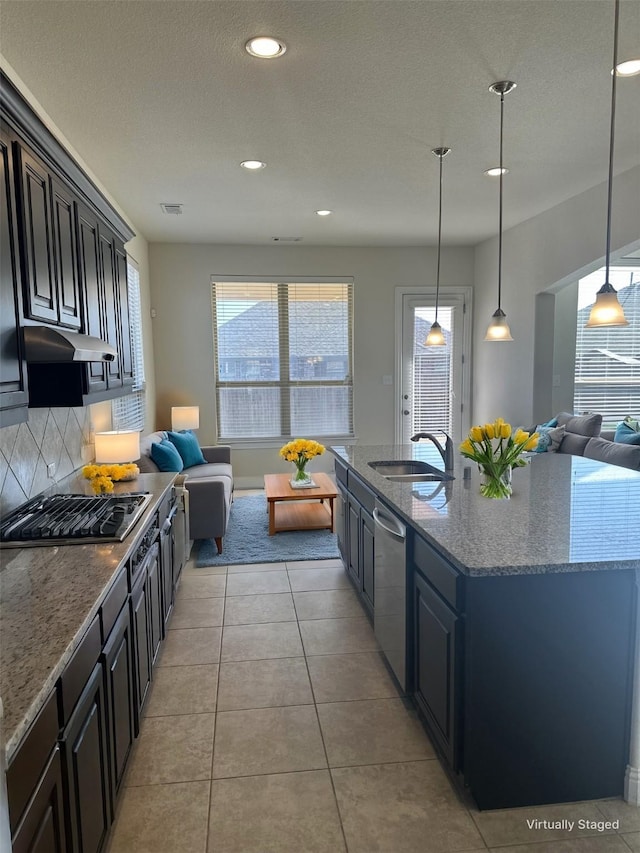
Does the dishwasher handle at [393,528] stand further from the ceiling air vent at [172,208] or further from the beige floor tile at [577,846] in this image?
the ceiling air vent at [172,208]

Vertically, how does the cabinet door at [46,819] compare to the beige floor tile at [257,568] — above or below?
above

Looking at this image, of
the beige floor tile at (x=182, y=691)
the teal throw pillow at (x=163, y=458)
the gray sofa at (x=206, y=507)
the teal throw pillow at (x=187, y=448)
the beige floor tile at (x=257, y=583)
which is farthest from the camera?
the teal throw pillow at (x=187, y=448)

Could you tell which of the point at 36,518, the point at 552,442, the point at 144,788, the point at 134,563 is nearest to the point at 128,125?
the point at 36,518

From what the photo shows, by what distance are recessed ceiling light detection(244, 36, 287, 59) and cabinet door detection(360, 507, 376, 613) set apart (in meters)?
2.26

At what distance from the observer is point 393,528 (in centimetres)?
244

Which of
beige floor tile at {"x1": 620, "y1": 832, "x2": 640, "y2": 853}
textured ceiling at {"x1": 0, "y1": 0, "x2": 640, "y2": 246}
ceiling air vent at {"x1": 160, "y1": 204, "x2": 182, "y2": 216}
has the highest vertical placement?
ceiling air vent at {"x1": 160, "y1": 204, "x2": 182, "y2": 216}

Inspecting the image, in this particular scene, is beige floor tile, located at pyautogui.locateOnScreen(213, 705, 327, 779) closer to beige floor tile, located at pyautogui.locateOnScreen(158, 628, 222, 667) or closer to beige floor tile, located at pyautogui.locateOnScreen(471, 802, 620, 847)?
beige floor tile, located at pyautogui.locateOnScreen(158, 628, 222, 667)

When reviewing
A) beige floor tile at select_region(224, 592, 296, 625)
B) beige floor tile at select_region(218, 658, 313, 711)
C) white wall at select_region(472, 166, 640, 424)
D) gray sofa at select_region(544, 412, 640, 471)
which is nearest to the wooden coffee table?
beige floor tile at select_region(224, 592, 296, 625)

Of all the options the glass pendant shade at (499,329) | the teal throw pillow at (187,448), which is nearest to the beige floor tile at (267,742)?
the glass pendant shade at (499,329)

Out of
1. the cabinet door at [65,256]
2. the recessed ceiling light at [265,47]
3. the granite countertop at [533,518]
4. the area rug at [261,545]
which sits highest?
the recessed ceiling light at [265,47]

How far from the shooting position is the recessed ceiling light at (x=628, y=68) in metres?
2.64

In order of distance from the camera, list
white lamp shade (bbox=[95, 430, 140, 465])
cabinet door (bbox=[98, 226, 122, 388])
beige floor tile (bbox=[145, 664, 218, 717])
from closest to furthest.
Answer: beige floor tile (bbox=[145, 664, 218, 717])
cabinet door (bbox=[98, 226, 122, 388])
white lamp shade (bbox=[95, 430, 140, 465])

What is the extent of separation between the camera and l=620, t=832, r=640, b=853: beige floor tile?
68.3 inches

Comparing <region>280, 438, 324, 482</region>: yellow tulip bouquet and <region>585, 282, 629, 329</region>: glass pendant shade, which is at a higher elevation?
<region>585, 282, 629, 329</region>: glass pendant shade
